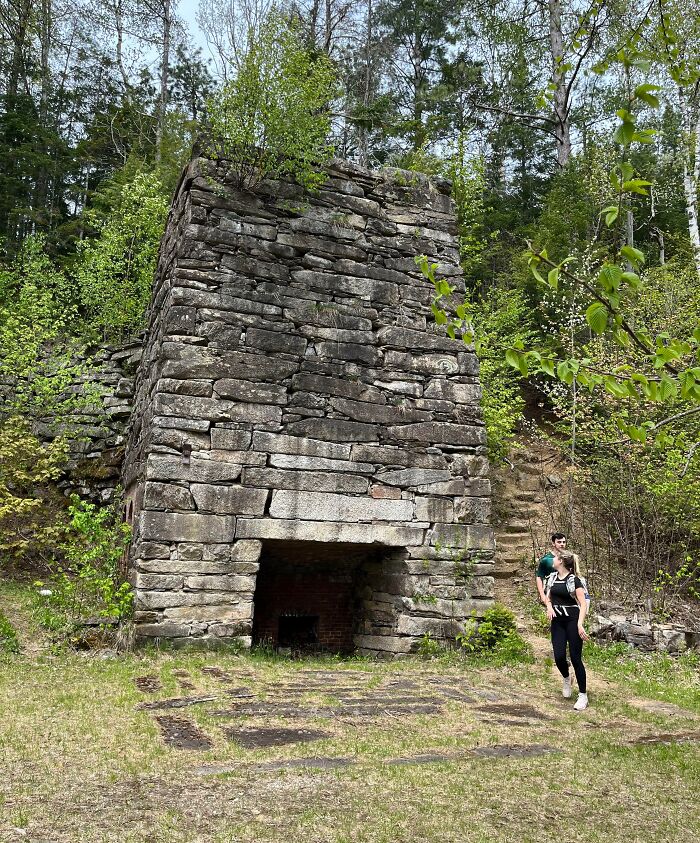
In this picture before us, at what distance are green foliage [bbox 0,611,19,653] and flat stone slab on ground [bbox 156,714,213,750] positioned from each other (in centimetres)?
248

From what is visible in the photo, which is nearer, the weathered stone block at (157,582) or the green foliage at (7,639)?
the weathered stone block at (157,582)

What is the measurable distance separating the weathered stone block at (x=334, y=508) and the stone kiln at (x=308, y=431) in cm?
2

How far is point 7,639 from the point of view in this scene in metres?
6.39

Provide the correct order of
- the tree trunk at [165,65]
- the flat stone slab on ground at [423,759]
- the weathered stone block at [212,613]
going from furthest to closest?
the tree trunk at [165,65] → the weathered stone block at [212,613] → the flat stone slab on ground at [423,759]

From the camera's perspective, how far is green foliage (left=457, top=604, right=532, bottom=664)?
23.0 ft

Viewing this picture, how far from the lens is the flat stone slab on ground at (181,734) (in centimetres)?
400

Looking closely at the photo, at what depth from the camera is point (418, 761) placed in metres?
4.01

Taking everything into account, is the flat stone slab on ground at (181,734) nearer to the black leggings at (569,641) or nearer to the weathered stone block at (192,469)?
the weathered stone block at (192,469)

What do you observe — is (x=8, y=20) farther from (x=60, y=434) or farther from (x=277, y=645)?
(x=277, y=645)

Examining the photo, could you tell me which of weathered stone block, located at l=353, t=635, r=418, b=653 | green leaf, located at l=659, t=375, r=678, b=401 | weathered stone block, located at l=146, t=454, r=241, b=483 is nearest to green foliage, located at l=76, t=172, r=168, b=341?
weathered stone block, located at l=146, t=454, r=241, b=483

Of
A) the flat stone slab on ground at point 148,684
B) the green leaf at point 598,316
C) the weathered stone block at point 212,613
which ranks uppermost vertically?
the green leaf at point 598,316

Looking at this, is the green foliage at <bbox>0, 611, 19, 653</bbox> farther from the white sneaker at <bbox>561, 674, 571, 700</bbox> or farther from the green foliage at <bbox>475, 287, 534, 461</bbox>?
the green foliage at <bbox>475, 287, 534, 461</bbox>

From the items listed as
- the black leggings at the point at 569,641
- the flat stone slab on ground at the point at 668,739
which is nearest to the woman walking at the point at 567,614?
the black leggings at the point at 569,641

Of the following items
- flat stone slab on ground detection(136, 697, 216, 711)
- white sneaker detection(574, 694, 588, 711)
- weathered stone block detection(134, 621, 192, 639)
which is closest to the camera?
flat stone slab on ground detection(136, 697, 216, 711)
